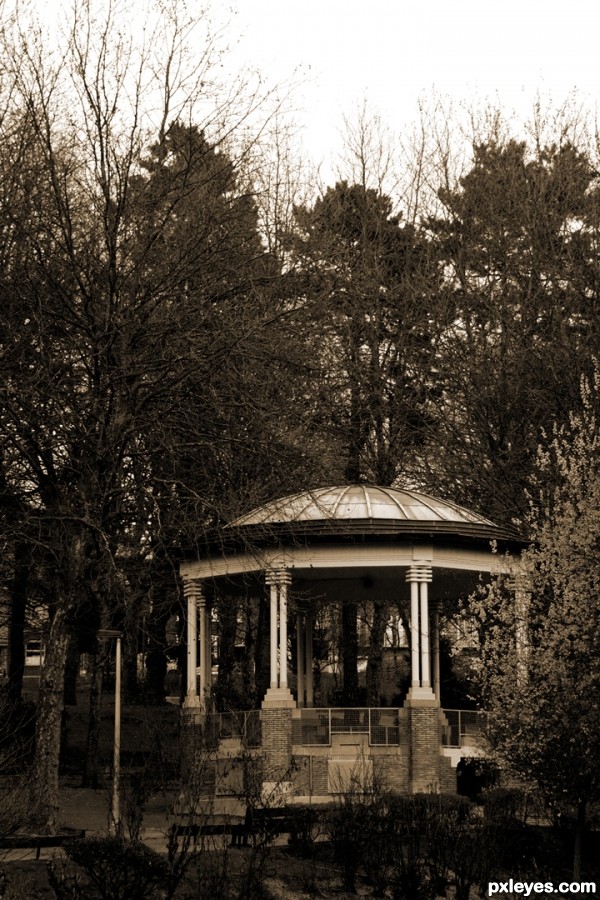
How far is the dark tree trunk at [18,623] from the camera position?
31.1m

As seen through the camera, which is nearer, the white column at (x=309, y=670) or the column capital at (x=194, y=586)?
the column capital at (x=194, y=586)

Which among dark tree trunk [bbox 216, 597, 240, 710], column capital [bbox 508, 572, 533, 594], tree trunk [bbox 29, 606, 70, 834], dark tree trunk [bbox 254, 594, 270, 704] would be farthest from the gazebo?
dark tree trunk [bbox 254, 594, 270, 704]

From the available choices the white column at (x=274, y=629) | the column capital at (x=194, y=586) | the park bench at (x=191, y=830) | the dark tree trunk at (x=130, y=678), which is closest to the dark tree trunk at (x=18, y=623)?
the column capital at (x=194, y=586)

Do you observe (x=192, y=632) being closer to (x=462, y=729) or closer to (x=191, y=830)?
(x=462, y=729)

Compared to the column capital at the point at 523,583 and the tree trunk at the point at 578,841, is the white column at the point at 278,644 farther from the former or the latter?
the tree trunk at the point at 578,841

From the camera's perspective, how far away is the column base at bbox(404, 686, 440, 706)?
27.9m

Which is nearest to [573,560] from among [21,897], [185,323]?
[185,323]

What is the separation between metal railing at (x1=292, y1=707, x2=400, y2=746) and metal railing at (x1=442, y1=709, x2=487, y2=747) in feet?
4.23

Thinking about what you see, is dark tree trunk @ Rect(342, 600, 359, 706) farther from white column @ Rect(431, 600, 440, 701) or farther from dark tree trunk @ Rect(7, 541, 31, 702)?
dark tree trunk @ Rect(7, 541, 31, 702)

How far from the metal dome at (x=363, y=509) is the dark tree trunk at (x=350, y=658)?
9.31m

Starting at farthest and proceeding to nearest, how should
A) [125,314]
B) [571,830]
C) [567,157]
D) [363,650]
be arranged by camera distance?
1. [363,650]
2. [567,157]
3. [125,314]
4. [571,830]

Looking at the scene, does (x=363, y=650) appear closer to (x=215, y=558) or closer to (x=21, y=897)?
(x=215, y=558)

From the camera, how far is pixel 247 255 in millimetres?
26047

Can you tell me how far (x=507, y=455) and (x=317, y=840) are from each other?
733 inches
